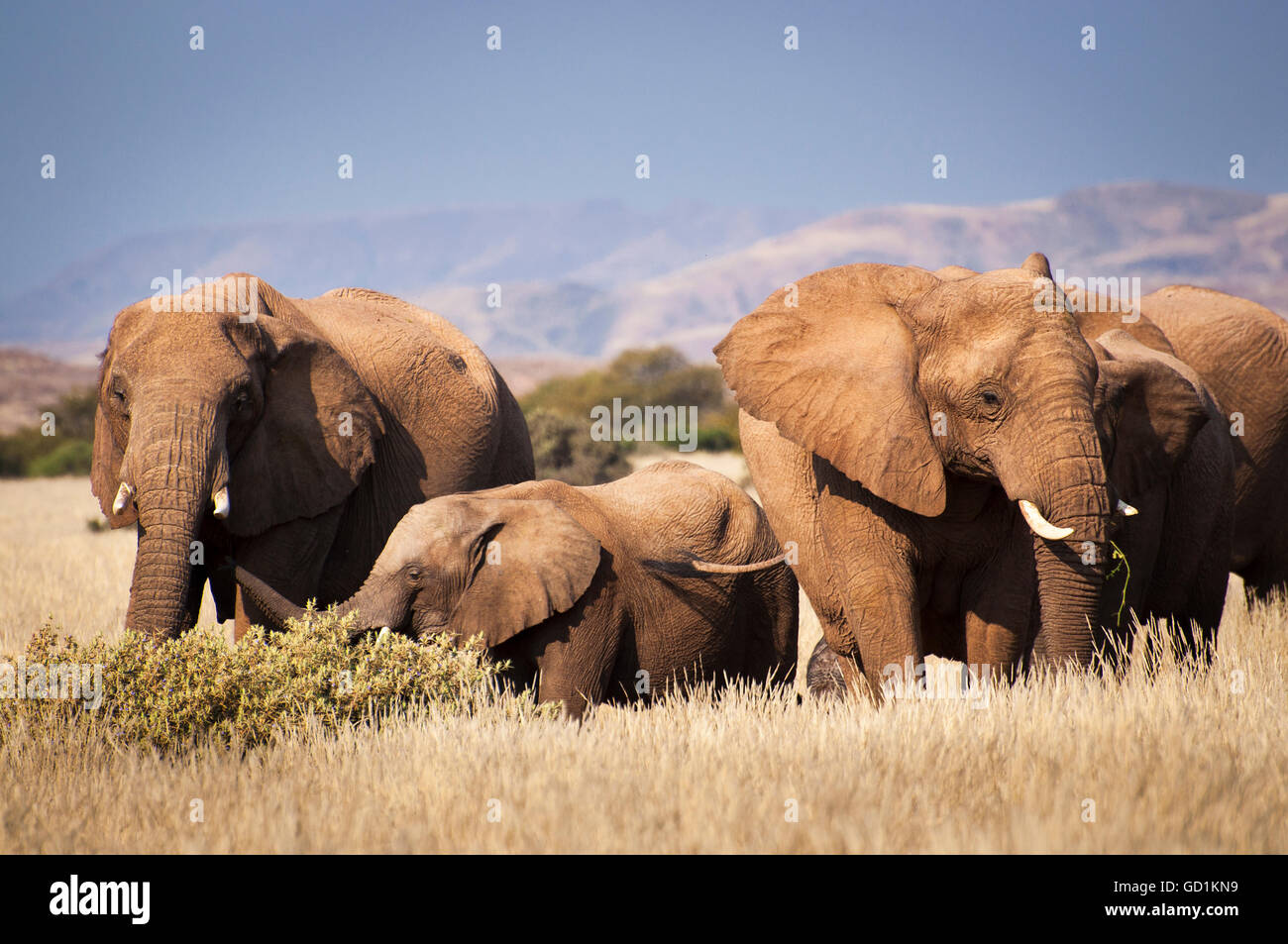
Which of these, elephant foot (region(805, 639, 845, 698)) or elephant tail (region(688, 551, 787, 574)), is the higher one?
elephant tail (region(688, 551, 787, 574))

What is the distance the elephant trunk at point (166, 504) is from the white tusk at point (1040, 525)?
4.04 meters

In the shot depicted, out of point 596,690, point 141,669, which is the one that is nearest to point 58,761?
point 141,669

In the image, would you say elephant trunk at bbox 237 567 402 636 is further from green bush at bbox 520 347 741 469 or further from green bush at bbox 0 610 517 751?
green bush at bbox 520 347 741 469

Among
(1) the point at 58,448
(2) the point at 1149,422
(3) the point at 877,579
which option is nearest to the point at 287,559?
(3) the point at 877,579

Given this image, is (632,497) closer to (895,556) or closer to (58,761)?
(895,556)

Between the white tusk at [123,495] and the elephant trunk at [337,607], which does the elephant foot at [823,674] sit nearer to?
the elephant trunk at [337,607]

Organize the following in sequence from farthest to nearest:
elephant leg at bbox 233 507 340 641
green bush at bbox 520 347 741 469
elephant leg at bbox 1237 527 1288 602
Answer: green bush at bbox 520 347 741 469
elephant leg at bbox 1237 527 1288 602
elephant leg at bbox 233 507 340 641

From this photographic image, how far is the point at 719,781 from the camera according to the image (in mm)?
5176

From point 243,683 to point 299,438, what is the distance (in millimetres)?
1736

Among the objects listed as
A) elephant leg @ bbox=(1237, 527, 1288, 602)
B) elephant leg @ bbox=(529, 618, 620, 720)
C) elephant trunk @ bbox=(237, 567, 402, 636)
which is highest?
elephant trunk @ bbox=(237, 567, 402, 636)

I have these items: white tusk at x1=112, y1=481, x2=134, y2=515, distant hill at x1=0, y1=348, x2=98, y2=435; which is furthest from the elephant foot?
distant hill at x1=0, y1=348, x2=98, y2=435

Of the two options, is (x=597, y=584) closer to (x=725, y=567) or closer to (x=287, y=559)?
(x=725, y=567)

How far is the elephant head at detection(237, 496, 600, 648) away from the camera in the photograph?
24.2ft

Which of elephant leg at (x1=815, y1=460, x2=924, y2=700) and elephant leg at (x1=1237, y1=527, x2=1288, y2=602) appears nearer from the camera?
elephant leg at (x1=815, y1=460, x2=924, y2=700)
